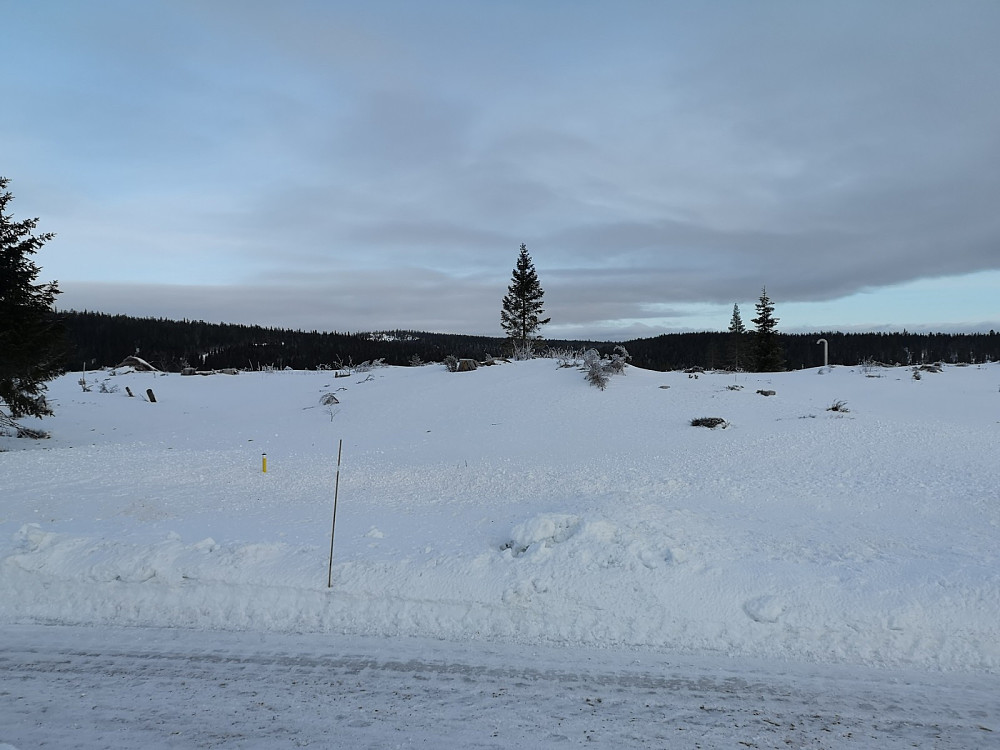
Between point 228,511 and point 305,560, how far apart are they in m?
2.88

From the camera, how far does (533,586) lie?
589 cm

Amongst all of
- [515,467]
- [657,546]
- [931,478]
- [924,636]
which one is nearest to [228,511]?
[515,467]

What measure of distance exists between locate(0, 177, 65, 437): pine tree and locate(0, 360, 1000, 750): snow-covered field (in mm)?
1860

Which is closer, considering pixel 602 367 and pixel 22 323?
pixel 22 323

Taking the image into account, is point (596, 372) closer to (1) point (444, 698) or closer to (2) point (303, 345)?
(1) point (444, 698)

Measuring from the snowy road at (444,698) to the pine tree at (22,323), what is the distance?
10.9m

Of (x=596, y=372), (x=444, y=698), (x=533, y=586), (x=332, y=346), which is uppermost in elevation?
(x=332, y=346)

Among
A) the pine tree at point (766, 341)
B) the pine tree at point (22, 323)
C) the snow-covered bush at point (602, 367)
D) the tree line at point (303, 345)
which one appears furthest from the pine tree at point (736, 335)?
the pine tree at point (22, 323)

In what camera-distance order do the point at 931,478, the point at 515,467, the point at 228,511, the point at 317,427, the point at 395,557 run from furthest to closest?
the point at 317,427
the point at 515,467
the point at 931,478
the point at 228,511
the point at 395,557

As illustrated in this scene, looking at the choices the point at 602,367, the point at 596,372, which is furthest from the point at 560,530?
the point at 602,367

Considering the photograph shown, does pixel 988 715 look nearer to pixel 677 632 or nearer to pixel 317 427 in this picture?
pixel 677 632

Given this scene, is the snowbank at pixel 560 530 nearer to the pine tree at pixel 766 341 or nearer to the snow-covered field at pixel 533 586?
the snow-covered field at pixel 533 586

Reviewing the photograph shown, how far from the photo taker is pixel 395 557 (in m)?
6.62

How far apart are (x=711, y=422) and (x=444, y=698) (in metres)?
11.0
